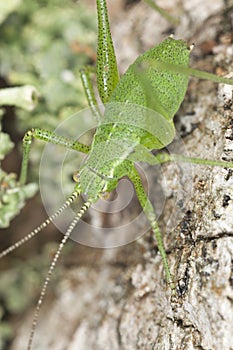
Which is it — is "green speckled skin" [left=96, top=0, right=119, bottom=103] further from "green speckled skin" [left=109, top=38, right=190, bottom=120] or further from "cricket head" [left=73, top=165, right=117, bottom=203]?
"cricket head" [left=73, top=165, right=117, bottom=203]

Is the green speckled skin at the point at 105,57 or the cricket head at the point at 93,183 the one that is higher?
the green speckled skin at the point at 105,57

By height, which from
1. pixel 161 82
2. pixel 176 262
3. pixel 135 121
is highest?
pixel 161 82

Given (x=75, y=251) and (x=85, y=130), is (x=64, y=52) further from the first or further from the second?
(x=75, y=251)

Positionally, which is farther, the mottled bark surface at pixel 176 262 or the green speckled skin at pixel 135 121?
the green speckled skin at pixel 135 121

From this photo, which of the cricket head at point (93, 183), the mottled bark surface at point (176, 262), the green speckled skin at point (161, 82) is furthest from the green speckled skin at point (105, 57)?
the cricket head at point (93, 183)

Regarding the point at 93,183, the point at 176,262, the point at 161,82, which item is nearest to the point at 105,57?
the point at 161,82

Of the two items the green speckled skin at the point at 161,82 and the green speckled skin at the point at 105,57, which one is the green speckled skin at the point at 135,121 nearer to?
the green speckled skin at the point at 161,82

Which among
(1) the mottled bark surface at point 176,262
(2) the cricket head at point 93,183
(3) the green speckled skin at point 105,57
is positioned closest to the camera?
(1) the mottled bark surface at point 176,262

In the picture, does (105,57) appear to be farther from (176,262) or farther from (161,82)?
(176,262)
